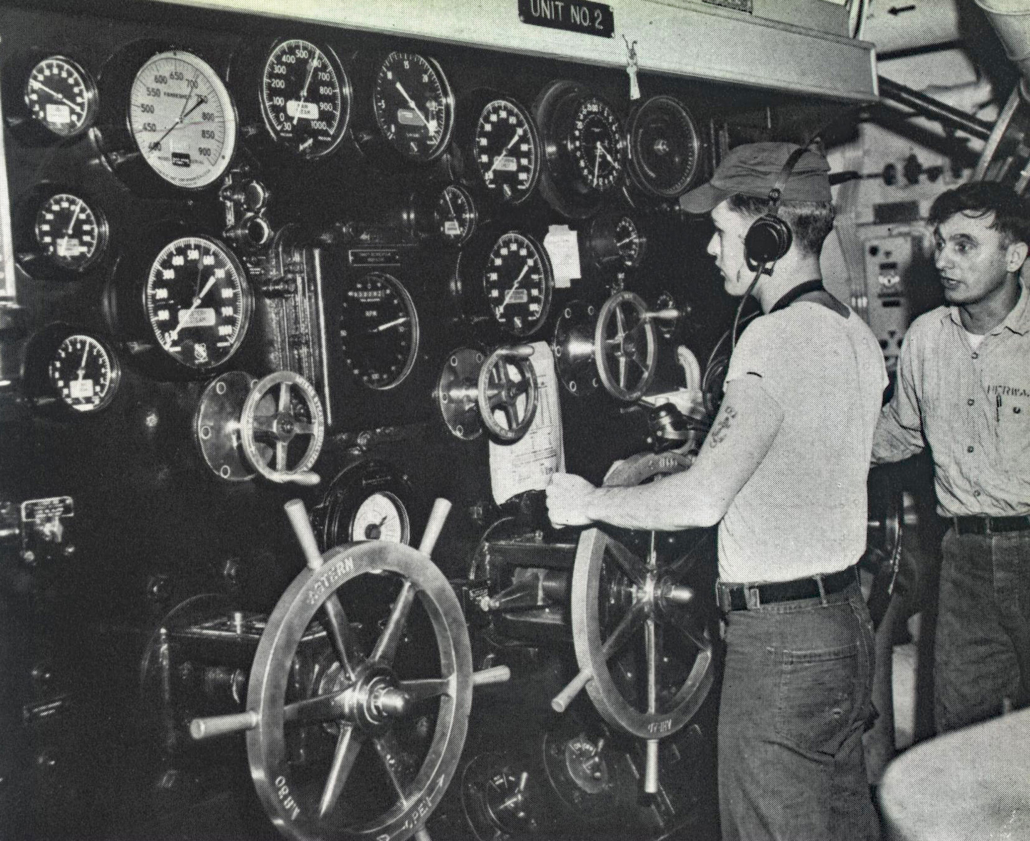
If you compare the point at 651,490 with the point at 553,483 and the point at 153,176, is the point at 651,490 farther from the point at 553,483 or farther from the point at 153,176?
the point at 153,176

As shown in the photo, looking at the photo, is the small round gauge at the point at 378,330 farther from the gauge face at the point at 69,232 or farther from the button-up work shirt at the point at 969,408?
the button-up work shirt at the point at 969,408

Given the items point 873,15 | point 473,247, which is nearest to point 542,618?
point 473,247

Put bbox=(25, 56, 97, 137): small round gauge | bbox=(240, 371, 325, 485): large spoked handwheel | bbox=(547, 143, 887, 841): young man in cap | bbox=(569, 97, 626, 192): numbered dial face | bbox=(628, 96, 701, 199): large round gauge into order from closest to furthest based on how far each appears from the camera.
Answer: bbox=(25, 56, 97, 137): small round gauge
bbox=(547, 143, 887, 841): young man in cap
bbox=(240, 371, 325, 485): large spoked handwheel
bbox=(569, 97, 626, 192): numbered dial face
bbox=(628, 96, 701, 199): large round gauge

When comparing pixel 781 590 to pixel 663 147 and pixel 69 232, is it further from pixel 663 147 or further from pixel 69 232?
pixel 663 147

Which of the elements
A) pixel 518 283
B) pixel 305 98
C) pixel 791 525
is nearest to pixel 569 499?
pixel 791 525

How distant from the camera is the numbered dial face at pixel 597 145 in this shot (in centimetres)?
313

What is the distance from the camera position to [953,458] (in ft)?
9.62

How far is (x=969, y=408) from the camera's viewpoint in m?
2.90

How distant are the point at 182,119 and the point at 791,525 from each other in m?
1.56

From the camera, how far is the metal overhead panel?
2.12 m

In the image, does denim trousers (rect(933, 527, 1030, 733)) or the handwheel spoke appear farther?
denim trousers (rect(933, 527, 1030, 733))

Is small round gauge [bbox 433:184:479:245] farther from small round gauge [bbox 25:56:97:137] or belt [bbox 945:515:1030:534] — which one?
belt [bbox 945:515:1030:534]

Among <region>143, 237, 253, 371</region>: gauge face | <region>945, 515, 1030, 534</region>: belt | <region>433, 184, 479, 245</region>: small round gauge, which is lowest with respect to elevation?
<region>945, 515, 1030, 534</region>: belt

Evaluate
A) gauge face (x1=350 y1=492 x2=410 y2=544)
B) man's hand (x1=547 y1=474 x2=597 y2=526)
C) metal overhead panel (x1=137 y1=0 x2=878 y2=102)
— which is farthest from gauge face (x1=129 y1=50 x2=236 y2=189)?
man's hand (x1=547 y1=474 x2=597 y2=526)
